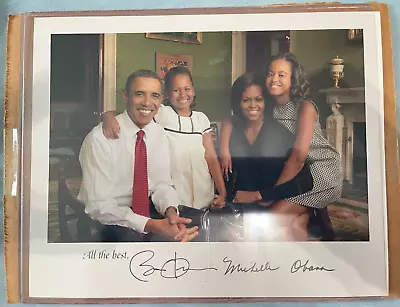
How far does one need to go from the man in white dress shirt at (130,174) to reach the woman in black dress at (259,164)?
0.11 m

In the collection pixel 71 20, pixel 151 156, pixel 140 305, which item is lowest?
pixel 140 305

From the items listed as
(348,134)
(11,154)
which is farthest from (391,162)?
(11,154)

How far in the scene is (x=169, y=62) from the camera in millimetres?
734

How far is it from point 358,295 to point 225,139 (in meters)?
0.35

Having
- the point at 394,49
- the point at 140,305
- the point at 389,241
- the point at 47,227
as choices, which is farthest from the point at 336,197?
the point at 47,227

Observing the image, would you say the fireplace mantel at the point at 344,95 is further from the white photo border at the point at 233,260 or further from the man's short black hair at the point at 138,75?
the man's short black hair at the point at 138,75

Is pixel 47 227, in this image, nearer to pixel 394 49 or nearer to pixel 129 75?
pixel 129 75

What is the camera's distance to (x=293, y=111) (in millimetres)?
732

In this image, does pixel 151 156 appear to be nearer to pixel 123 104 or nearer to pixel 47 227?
pixel 123 104

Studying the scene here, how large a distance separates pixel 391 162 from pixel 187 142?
0.35m

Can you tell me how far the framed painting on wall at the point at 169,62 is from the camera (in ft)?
2.41

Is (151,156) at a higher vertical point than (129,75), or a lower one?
lower
